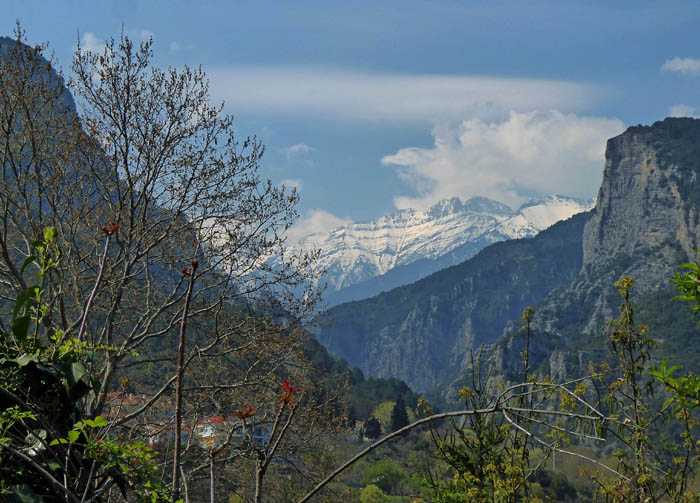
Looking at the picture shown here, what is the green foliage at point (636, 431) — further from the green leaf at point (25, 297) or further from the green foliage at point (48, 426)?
the green leaf at point (25, 297)

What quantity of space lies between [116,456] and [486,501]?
4.63 m

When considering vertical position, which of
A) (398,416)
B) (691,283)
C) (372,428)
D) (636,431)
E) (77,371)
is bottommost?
(372,428)

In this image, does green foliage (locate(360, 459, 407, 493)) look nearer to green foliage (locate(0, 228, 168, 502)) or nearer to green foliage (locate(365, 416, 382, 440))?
green foliage (locate(365, 416, 382, 440))

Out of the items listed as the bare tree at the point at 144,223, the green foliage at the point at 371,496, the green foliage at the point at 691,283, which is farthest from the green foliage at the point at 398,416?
the green foliage at the point at 691,283

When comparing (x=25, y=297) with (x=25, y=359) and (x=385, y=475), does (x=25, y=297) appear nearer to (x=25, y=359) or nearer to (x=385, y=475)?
(x=25, y=359)

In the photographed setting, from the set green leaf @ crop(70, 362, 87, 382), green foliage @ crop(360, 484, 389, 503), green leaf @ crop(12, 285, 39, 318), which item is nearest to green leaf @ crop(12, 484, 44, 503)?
green leaf @ crop(70, 362, 87, 382)

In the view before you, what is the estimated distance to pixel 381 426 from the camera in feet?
341

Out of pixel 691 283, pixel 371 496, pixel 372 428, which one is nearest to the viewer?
pixel 691 283

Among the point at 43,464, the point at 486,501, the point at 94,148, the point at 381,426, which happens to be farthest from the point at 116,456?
the point at 381,426

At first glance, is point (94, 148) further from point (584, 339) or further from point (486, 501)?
point (584, 339)

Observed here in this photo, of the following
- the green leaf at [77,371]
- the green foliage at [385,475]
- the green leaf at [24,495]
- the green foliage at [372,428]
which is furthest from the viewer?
the green foliage at [372,428]

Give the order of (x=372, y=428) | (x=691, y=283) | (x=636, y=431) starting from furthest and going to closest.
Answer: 1. (x=372, y=428)
2. (x=636, y=431)
3. (x=691, y=283)

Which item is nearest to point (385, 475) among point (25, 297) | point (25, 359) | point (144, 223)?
point (144, 223)

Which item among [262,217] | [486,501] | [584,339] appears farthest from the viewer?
[584,339]
